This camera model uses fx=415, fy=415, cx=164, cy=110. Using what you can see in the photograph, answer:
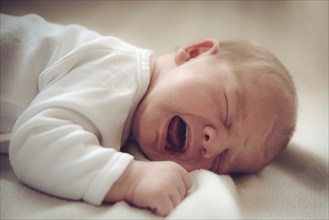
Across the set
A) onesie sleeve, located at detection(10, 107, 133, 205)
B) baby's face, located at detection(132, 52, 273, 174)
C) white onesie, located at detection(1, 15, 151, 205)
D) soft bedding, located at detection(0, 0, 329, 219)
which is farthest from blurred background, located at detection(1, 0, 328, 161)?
onesie sleeve, located at detection(10, 107, 133, 205)

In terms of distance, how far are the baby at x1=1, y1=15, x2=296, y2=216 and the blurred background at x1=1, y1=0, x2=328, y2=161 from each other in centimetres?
43

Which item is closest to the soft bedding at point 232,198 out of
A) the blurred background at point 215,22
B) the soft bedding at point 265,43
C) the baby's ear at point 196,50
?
the soft bedding at point 265,43

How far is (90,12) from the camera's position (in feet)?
4.69

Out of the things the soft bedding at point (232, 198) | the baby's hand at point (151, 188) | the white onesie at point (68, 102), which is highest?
the white onesie at point (68, 102)

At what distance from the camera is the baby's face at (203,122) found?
819 millimetres

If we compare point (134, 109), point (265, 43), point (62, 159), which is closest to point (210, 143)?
point (134, 109)

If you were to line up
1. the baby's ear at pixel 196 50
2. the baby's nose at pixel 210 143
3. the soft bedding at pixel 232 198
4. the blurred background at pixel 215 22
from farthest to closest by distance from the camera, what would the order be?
the blurred background at pixel 215 22
the baby's ear at pixel 196 50
the baby's nose at pixel 210 143
the soft bedding at pixel 232 198

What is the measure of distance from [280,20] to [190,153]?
0.77 metres

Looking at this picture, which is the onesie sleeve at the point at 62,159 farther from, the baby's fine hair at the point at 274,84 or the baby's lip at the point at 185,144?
the baby's fine hair at the point at 274,84

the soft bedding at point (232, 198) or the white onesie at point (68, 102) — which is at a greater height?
the white onesie at point (68, 102)

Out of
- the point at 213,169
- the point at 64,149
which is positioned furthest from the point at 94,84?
the point at 213,169

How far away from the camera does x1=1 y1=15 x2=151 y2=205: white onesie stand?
0.64 m

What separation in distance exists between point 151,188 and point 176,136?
0.25m

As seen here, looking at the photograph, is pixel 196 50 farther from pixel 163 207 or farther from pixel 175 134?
pixel 163 207
